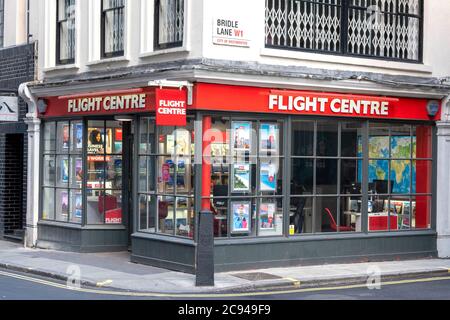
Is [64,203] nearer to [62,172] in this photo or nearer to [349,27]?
[62,172]

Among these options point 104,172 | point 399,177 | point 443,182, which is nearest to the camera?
point 399,177

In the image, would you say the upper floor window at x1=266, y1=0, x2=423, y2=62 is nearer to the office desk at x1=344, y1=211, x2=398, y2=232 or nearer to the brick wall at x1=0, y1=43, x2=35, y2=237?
the office desk at x1=344, y1=211, x2=398, y2=232

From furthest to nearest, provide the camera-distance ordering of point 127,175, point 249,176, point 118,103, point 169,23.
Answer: point 127,175 < point 118,103 < point 169,23 < point 249,176

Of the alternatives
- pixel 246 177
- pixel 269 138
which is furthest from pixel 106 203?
pixel 269 138

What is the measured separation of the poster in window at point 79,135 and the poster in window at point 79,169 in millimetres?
309

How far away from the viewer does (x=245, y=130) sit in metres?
15.1

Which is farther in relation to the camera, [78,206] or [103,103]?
[78,206]

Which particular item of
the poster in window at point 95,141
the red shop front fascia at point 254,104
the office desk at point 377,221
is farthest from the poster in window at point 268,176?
the poster in window at point 95,141

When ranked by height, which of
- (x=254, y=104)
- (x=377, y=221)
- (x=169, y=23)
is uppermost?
(x=169, y=23)

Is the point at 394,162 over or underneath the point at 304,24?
underneath

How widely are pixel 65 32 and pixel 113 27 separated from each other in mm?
1932

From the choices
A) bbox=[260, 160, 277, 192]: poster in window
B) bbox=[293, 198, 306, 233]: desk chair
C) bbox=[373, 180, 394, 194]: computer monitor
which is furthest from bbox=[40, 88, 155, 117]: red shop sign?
bbox=[373, 180, 394, 194]: computer monitor
